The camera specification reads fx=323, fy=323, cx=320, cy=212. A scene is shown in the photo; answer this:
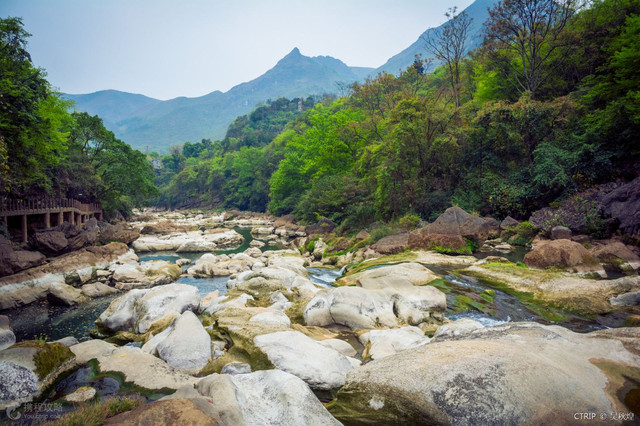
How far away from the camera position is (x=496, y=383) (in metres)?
3.90

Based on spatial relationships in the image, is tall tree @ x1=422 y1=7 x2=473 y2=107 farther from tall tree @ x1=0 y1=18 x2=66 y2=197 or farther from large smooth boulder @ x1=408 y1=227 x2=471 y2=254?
tall tree @ x1=0 y1=18 x2=66 y2=197

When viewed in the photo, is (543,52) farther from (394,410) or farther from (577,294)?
(394,410)

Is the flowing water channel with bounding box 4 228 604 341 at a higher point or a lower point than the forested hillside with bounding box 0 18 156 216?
lower

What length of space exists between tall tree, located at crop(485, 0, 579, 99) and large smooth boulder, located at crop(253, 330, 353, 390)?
2417cm

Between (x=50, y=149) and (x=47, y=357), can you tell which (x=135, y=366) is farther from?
(x=50, y=149)

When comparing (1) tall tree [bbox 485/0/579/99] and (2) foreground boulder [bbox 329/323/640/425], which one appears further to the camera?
(1) tall tree [bbox 485/0/579/99]

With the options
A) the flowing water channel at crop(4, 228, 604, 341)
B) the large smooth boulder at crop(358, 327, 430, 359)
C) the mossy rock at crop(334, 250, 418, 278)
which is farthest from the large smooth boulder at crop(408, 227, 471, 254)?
the large smooth boulder at crop(358, 327, 430, 359)

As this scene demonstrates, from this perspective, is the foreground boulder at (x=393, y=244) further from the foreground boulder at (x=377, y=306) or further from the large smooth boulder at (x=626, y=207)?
the large smooth boulder at (x=626, y=207)

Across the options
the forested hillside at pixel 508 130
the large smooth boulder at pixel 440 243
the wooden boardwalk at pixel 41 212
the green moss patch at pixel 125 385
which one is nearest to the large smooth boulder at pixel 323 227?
the forested hillside at pixel 508 130

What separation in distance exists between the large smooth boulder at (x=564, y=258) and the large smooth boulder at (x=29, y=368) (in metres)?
13.8

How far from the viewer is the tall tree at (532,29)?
21.3 m

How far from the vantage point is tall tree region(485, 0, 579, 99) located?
21.3m

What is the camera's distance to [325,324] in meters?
8.53

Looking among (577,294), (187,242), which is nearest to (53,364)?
(577,294)
